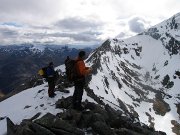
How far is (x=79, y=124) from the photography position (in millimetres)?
24266

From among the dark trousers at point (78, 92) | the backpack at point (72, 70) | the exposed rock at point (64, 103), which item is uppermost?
the backpack at point (72, 70)

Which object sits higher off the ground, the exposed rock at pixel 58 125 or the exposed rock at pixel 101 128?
the exposed rock at pixel 58 125

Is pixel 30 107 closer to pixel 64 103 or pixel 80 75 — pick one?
pixel 64 103

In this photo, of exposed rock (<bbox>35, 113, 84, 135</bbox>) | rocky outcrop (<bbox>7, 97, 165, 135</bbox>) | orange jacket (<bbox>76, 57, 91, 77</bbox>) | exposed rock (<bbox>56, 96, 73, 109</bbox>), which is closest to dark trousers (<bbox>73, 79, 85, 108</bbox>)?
rocky outcrop (<bbox>7, 97, 165, 135</bbox>)

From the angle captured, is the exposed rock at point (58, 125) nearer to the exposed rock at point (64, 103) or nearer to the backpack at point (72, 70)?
the backpack at point (72, 70)

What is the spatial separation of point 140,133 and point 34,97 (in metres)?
13.3

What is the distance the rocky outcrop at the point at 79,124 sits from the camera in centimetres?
2135

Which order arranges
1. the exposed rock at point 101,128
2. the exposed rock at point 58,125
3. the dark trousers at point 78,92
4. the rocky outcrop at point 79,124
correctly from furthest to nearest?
the dark trousers at point 78,92
the exposed rock at point 101,128
the exposed rock at point 58,125
the rocky outcrop at point 79,124

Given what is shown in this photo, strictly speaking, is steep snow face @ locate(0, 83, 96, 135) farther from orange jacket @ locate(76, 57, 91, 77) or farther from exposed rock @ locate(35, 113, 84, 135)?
orange jacket @ locate(76, 57, 91, 77)

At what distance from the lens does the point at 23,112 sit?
1161 inches

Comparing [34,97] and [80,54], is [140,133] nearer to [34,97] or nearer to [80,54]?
[80,54]

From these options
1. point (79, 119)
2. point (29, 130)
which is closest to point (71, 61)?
point (79, 119)

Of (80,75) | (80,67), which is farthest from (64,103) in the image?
(80,67)

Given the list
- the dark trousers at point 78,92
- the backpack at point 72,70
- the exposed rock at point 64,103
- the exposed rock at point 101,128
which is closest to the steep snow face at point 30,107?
the exposed rock at point 64,103
